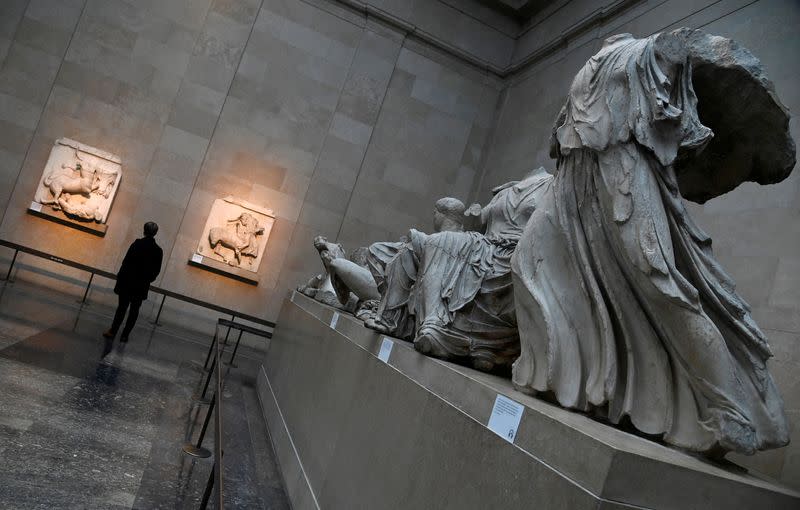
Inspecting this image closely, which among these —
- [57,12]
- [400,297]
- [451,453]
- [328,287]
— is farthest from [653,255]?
[57,12]

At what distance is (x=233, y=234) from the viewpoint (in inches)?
482

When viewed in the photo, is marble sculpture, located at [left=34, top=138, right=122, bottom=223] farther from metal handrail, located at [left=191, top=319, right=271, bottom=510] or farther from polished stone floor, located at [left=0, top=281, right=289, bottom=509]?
metal handrail, located at [left=191, top=319, right=271, bottom=510]

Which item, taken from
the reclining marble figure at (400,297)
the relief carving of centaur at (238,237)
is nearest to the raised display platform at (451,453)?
the reclining marble figure at (400,297)

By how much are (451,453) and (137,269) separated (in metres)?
7.37

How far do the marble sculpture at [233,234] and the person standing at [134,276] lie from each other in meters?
3.41

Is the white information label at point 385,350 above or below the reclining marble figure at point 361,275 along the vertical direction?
below

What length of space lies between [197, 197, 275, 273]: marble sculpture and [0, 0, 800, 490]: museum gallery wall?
71 millimetres

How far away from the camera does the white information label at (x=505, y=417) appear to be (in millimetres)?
2034

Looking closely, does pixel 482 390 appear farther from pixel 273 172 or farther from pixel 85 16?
pixel 85 16

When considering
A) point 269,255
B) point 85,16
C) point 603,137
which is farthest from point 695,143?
point 85,16

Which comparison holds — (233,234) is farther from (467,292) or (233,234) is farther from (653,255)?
(653,255)

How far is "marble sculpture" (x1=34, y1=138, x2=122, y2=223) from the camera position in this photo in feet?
37.5

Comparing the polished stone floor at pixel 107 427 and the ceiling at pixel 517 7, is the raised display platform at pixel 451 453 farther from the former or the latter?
the ceiling at pixel 517 7

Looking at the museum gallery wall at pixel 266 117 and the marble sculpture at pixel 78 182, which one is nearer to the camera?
the marble sculpture at pixel 78 182
